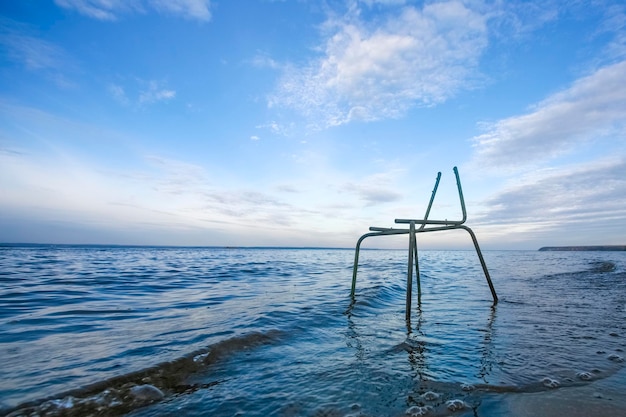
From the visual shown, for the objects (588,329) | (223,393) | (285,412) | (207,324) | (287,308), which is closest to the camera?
(285,412)

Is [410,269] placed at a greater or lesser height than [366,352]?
greater

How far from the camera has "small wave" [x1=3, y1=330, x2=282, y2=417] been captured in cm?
354

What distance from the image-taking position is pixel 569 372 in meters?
4.17

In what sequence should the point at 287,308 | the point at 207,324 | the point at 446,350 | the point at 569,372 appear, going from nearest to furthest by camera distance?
the point at 569,372
the point at 446,350
the point at 207,324
the point at 287,308

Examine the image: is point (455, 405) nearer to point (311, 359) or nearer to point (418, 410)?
point (418, 410)

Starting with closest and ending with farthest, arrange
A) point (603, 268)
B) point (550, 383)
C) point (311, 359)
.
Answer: point (550, 383) < point (311, 359) < point (603, 268)

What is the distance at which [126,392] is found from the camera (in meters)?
3.93

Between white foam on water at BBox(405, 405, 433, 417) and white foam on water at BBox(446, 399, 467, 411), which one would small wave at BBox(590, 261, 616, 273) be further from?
white foam on water at BBox(405, 405, 433, 417)

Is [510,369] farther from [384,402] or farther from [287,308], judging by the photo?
[287,308]

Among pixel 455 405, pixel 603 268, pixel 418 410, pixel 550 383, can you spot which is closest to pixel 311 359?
pixel 418 410

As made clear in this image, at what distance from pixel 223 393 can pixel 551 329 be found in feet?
22.3

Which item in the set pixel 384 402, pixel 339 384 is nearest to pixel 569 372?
pixel 384 402

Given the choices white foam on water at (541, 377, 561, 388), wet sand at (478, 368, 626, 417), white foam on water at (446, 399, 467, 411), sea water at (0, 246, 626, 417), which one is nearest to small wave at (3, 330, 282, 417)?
sea water at (0, 246, 626, 417)

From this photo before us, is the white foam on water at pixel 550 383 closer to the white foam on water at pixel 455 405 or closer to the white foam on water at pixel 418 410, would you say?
the white foam on water at pixel 455 405
